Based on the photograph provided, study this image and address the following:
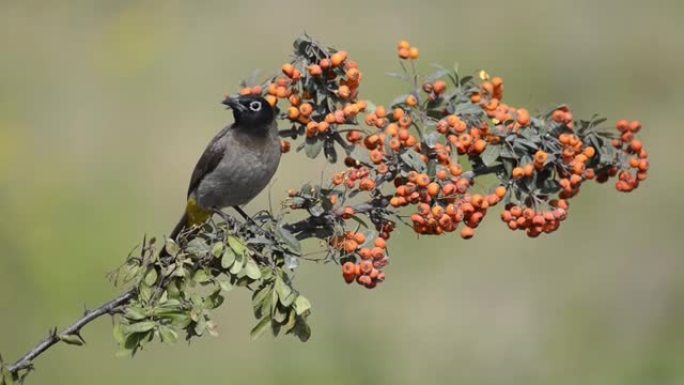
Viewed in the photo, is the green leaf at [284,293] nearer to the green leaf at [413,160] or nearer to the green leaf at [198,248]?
the green leaf at [198,248]

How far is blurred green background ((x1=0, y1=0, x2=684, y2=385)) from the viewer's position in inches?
303

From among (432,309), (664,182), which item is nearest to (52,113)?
(432,309)

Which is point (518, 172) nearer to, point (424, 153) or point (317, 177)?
point (424, 153)

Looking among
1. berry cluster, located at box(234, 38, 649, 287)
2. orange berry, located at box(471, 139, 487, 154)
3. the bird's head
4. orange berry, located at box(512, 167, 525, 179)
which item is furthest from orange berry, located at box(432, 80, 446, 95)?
the bird's head

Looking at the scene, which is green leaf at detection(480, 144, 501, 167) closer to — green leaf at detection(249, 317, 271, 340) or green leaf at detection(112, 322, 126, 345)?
green leaf at detection(249, 317, 271, 340)

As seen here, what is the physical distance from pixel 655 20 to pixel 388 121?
861 cm

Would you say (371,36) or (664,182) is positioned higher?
(371,36)

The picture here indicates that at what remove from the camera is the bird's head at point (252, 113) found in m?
5.36

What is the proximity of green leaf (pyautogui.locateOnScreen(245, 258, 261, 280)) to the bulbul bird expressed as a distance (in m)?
1.77

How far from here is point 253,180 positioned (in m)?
6.09

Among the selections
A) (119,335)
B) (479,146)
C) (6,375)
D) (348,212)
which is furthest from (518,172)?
(6,375)

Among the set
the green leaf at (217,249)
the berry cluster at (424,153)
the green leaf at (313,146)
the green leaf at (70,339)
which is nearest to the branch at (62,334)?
the green leaf at (70,339)

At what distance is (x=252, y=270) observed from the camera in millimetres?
4023

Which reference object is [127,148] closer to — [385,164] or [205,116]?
[205,116]
